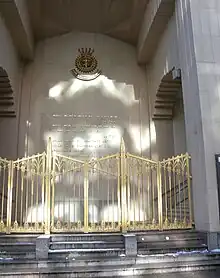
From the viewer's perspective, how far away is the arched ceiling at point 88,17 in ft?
35.8

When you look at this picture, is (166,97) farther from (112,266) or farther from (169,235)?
(112,266)

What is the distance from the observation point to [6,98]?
10.6m

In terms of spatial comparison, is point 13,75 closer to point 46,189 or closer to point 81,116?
point 81,116

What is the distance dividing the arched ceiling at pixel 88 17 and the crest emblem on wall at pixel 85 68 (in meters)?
1.05

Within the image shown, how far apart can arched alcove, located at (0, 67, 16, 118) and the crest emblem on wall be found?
8.06 ft

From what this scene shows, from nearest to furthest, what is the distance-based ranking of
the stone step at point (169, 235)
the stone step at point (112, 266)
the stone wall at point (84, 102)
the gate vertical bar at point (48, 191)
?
1. the stone step at point (112, 266)
2. the stone step at point (169, 235)
3. the gate vertical bar at point (48, 191)
4. the stone wall at point (84, 102)

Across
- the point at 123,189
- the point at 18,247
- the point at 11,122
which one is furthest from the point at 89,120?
the point at 18,247

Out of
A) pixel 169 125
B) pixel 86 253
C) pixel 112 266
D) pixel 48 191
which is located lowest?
pixel 112 266

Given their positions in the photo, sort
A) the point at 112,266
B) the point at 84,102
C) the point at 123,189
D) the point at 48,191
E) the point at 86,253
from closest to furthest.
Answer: the point at 112,266, the point at 86,253, the point at 48,191, the point at 123,189, the point at 84,102

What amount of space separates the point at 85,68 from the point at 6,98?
2989 mm

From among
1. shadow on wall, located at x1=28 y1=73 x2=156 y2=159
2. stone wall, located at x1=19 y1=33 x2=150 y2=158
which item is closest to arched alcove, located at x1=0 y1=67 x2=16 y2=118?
stone wall, located at x1=19 y1=33 x2=150 y2=158

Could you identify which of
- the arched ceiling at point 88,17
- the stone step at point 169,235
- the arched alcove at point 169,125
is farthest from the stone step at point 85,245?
the arched ceiling at point 88,17

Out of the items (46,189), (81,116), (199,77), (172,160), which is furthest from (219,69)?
(81,116)

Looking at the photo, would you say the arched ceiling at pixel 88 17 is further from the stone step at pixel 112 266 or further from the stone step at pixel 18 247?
the stone step at pixel 112 266
